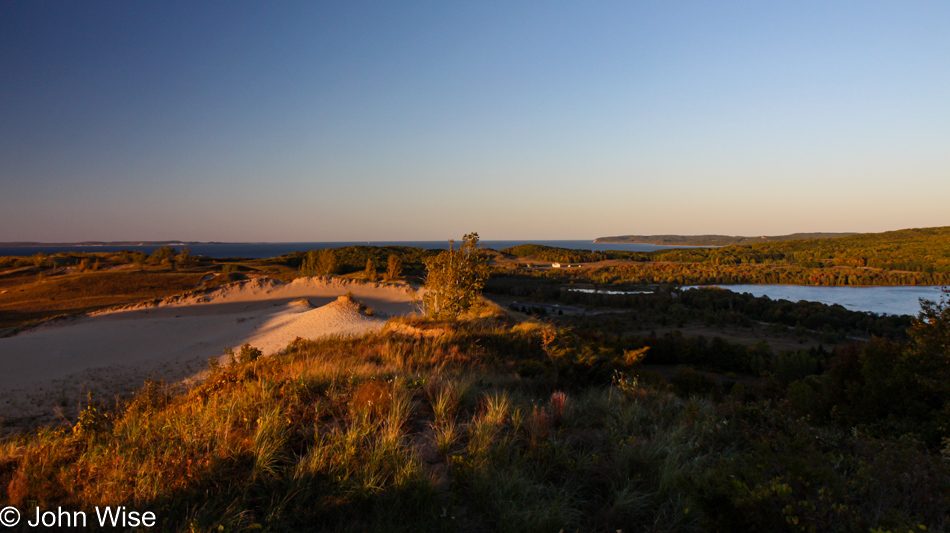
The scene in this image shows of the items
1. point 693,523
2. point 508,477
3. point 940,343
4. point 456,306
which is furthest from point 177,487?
point 456,306

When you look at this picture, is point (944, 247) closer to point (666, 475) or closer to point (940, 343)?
point (940, 343)

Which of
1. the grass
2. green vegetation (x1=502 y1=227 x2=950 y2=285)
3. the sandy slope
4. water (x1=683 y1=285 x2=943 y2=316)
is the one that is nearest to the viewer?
the grass

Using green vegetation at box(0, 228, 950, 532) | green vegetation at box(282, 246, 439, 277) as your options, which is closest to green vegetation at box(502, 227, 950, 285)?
green vegetation at box(282, 246, 439, 277)

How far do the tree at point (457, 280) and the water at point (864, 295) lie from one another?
43.4 metres

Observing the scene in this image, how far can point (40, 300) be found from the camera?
26625mm

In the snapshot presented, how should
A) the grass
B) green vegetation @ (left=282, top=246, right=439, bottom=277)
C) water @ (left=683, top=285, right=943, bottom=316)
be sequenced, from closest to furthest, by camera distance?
the grass
water @ (left=683, top=285, right=943, bottom=316)
green vegetation @ (left=282, top=246, right=439, bottom=277)

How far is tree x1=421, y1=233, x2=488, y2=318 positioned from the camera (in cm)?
1600

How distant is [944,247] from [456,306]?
262 feet

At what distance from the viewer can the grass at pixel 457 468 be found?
2512mm

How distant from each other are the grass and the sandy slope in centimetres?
673
